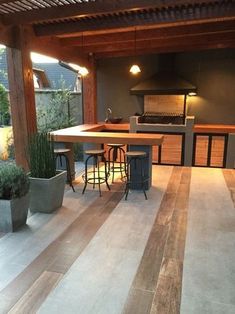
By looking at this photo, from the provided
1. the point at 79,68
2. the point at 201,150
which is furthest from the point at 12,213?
the point at 201,150

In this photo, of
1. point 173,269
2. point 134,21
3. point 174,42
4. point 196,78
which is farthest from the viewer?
point 196,78

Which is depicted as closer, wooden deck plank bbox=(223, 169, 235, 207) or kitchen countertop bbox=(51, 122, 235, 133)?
wooden deck plank bbox=(223, 169, 235, 207)

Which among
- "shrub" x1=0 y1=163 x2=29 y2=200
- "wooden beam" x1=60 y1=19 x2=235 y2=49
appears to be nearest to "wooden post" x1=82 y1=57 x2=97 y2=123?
"wooden beam" x1=60 y1=19 x2=235 y2=49

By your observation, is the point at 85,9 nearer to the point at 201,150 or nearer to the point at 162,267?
the point at 162,267

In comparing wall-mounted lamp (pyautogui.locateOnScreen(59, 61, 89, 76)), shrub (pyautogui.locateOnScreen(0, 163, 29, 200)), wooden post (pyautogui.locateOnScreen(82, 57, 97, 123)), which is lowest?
shrub (pyautogui.locateOnScreen(0, 163, 29, 200))

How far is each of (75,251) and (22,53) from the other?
301cm

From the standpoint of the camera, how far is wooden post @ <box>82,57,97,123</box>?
6938 mm

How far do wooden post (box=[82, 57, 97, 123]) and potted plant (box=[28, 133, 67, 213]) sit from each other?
3584 mm

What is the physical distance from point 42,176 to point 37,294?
1.70m

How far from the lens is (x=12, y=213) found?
292cm

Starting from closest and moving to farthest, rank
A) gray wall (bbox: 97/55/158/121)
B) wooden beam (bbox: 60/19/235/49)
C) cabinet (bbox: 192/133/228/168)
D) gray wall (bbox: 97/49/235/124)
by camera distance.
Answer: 1. wooden beam (bbox: 60/19/235/49)
2. cabinet (bbox: 192/133/228/168)
3. gray wall (bbox: 97/49/235/124)
4. gray wall (bbox: 97/55/158/121)

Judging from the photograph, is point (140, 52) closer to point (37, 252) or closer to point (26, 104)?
point (26, 104)

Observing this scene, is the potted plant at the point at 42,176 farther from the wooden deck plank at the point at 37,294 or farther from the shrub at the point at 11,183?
the wooden deck plank at the point at 37,294

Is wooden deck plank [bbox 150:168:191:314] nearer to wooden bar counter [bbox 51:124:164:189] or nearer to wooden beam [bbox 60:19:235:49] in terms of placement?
wooden bar counter [bbox 51:124:164:189]
